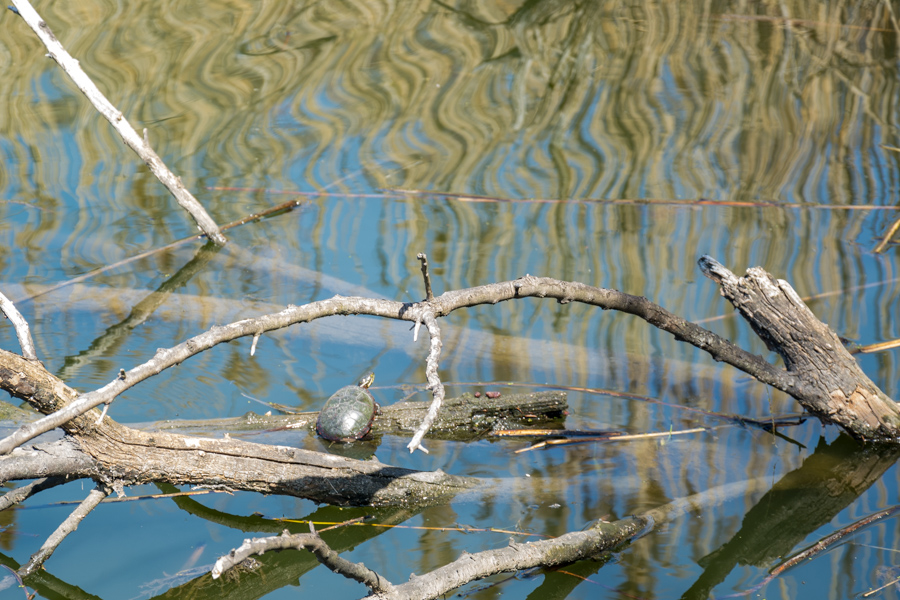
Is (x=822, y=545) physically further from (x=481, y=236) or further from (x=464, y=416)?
(x=481, y=236)

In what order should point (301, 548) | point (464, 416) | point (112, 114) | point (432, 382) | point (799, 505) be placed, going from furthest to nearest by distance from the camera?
point (112, 114), point (464, 416), point (799, 505), point (432, 382), point (301, 548)

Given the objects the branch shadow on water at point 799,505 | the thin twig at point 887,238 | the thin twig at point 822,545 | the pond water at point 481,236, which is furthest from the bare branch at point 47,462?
the thin twig at point 887,238

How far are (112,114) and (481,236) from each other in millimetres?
2326

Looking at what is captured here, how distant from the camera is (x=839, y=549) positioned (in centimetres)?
268

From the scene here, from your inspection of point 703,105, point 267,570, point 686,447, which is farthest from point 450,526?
point 703,105

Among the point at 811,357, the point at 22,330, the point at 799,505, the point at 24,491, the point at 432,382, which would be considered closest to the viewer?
the point at 432,382

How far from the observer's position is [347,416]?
122 inches

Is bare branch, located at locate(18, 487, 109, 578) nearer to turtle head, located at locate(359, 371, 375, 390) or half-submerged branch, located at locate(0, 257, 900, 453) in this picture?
turtle head, located at locate(359, 371, 375, 390)

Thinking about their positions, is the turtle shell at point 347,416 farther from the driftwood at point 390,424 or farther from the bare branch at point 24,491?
the bare branch at point 24,491

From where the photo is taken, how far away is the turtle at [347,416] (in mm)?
3107

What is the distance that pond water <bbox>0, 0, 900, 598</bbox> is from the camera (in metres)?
2.76

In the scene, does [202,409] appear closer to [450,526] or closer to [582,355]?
[450,526]

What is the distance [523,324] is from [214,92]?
15.2 ft

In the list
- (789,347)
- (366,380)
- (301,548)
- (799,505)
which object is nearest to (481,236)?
(366,380)
